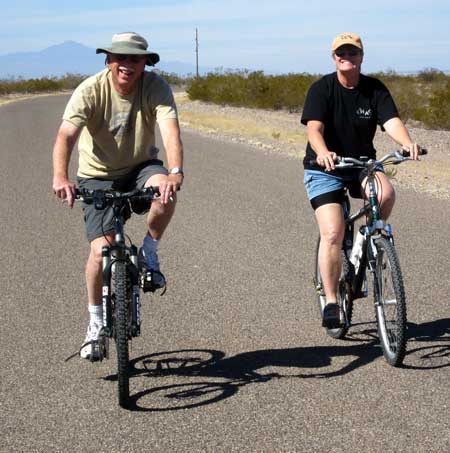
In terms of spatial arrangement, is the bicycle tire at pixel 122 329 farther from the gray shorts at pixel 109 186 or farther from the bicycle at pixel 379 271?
Answer: the bicycle at pixel 379 271

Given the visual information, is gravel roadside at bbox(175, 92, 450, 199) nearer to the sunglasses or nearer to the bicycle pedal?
the bicycle pedal

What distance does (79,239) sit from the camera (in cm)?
919

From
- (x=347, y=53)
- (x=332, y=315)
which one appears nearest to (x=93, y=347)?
(x=332, y=315)

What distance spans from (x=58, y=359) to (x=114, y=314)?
0.82m

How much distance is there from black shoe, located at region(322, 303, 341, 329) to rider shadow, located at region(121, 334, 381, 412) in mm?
176

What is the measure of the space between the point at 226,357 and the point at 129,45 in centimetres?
198

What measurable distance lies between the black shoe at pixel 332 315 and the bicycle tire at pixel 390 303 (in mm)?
293

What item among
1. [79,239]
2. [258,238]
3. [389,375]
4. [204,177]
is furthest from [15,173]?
[389,375]

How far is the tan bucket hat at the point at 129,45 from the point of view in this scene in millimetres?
4539

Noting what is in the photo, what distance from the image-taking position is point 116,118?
4.77 meters

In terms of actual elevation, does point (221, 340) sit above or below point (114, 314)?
below

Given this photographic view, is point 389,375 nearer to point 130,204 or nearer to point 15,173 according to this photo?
point 130,204

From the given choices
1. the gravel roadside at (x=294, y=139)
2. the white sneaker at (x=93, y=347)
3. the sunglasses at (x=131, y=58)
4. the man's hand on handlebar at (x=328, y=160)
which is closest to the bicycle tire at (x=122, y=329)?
the white sneaker at (x=93, y=347)

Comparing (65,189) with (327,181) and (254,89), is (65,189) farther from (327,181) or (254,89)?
(254,89)
